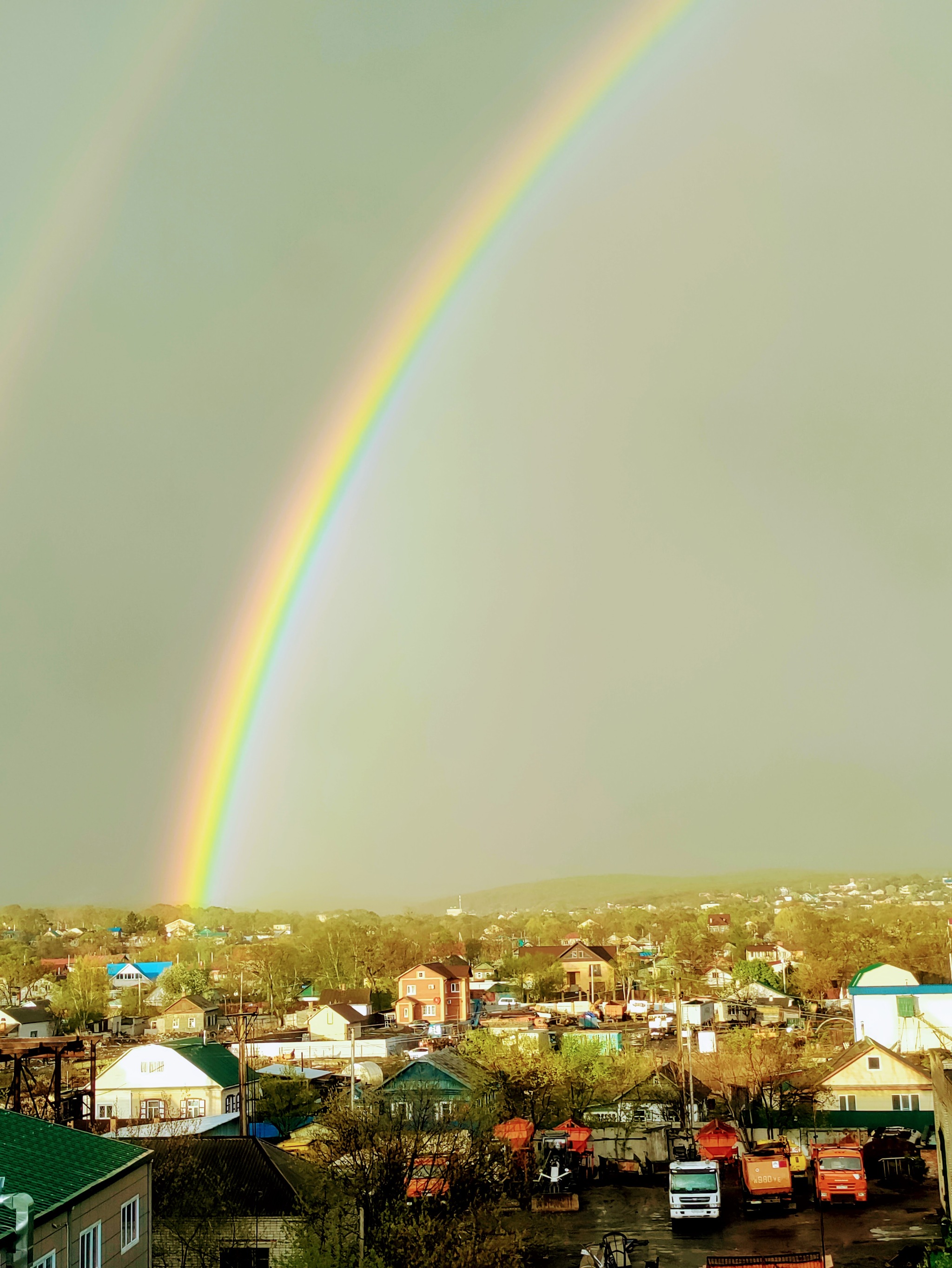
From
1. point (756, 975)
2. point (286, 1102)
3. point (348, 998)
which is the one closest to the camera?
point (286, 1102)

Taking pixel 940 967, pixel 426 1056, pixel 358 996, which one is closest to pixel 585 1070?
pixel 426 1056

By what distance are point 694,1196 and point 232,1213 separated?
31.9ft

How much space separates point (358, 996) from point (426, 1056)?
49.9 meters

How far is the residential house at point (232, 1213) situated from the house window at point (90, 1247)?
5053 mm

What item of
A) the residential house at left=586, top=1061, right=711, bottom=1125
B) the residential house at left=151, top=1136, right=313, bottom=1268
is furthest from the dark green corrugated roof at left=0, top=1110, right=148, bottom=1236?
the residential house at left=586, top=1061, right=711, bottom=1125

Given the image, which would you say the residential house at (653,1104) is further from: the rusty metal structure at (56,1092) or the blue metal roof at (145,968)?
the blue metal roof at (145,968)

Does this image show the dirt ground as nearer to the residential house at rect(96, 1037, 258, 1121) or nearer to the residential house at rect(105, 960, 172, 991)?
the residential house at rect(96, 1037, 258, 1121)

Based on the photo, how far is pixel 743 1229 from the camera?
25.4 meters

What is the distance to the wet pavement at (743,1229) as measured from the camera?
23.3 meters

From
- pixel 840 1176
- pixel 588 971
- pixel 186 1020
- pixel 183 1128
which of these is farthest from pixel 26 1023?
pixel 840 1176

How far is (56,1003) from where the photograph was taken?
3752 inches

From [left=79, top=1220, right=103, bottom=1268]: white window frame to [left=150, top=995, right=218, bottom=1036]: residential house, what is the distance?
64.5 meters

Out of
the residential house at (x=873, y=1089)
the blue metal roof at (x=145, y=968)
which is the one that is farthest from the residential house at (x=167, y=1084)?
the blue metal roof at (x=145, y=968)

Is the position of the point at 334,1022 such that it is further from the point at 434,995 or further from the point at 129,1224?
the point at 129,1224
